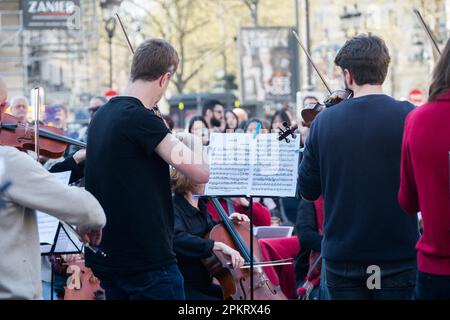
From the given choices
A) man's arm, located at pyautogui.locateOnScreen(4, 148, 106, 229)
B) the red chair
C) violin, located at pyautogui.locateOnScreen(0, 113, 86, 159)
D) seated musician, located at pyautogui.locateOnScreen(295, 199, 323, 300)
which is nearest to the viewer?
man's arm, located at pyautogui.locateOnScreen(4, 148, 106, 229)

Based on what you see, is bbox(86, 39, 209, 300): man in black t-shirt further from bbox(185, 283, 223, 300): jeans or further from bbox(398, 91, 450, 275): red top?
bbox(185, 283, 223, 300): jeans

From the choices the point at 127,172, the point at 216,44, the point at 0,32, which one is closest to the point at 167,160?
the point at 127,172

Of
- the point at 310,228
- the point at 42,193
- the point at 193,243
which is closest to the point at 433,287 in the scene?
the point at 42,193

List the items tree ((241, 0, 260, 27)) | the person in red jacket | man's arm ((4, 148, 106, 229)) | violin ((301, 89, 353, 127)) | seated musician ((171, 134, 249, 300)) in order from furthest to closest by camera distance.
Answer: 1. tree ((241, 0, 260, 27))
2. seated musician ((171, 134, 249, 300))
3. violin ((301, 89, 353, 127))
4. the person in red jacket
5. man's arm ((4, 148, 106, 229))

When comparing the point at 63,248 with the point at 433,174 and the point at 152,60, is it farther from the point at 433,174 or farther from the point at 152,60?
the point at 433,174

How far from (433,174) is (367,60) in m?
0.85

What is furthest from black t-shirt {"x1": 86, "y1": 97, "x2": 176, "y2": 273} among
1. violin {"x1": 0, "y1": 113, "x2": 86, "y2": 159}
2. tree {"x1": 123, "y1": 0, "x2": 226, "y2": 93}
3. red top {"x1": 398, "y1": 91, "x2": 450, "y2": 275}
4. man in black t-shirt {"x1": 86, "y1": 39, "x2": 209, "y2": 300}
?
tree {"x1": 123, "y1": 0, "x2": 226, "y2": 93}

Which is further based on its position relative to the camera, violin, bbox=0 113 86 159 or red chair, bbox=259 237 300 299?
red chair, bbox=259 237 300 299

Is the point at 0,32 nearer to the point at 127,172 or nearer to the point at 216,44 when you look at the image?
the point at 216,44

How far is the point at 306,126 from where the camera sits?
5.99 metres

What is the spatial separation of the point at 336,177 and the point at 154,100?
0.99 metres

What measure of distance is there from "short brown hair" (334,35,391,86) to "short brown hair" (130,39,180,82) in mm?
883

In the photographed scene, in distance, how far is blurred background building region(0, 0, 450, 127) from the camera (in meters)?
23.2

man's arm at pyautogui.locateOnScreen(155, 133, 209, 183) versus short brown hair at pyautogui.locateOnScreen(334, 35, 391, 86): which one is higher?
short brown hair at pyautogui.locateOnScreen(334, 35, 391, 86)
